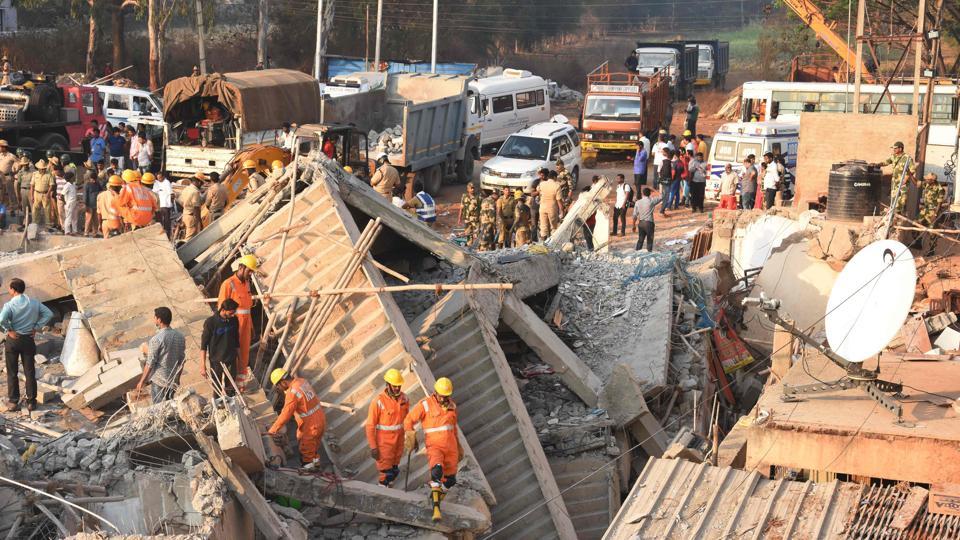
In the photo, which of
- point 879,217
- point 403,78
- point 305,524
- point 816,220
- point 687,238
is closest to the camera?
point 305,524

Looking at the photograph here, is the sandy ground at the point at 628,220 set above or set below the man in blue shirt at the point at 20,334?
below

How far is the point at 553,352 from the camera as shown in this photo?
1390 centimetres

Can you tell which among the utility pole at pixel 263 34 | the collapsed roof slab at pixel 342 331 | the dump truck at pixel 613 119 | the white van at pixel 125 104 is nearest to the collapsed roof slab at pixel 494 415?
the collapsed roof slab at pixel 342 331

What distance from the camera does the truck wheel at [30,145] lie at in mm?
25892

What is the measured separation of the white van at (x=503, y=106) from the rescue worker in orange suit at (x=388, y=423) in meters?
19.3

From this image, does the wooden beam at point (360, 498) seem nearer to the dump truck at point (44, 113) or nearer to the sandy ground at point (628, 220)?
the sandy ground at point (628, 220)

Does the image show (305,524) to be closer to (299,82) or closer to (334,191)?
(334,191)

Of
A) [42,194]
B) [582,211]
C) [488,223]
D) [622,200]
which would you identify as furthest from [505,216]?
[42,194]

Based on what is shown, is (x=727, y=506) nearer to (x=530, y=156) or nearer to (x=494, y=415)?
(x=494, y=415)

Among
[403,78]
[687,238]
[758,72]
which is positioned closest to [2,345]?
[687,238]

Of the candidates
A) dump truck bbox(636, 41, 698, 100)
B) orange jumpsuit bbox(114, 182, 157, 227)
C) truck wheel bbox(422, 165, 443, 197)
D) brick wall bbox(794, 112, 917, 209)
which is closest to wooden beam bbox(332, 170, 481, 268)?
orange jumpsuit bbox(114, 182, 157, 227)

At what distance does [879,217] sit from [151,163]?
47.2 feet

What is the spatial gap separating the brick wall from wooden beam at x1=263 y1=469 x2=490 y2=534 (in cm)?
1280

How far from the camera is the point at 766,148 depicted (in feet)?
86.3
